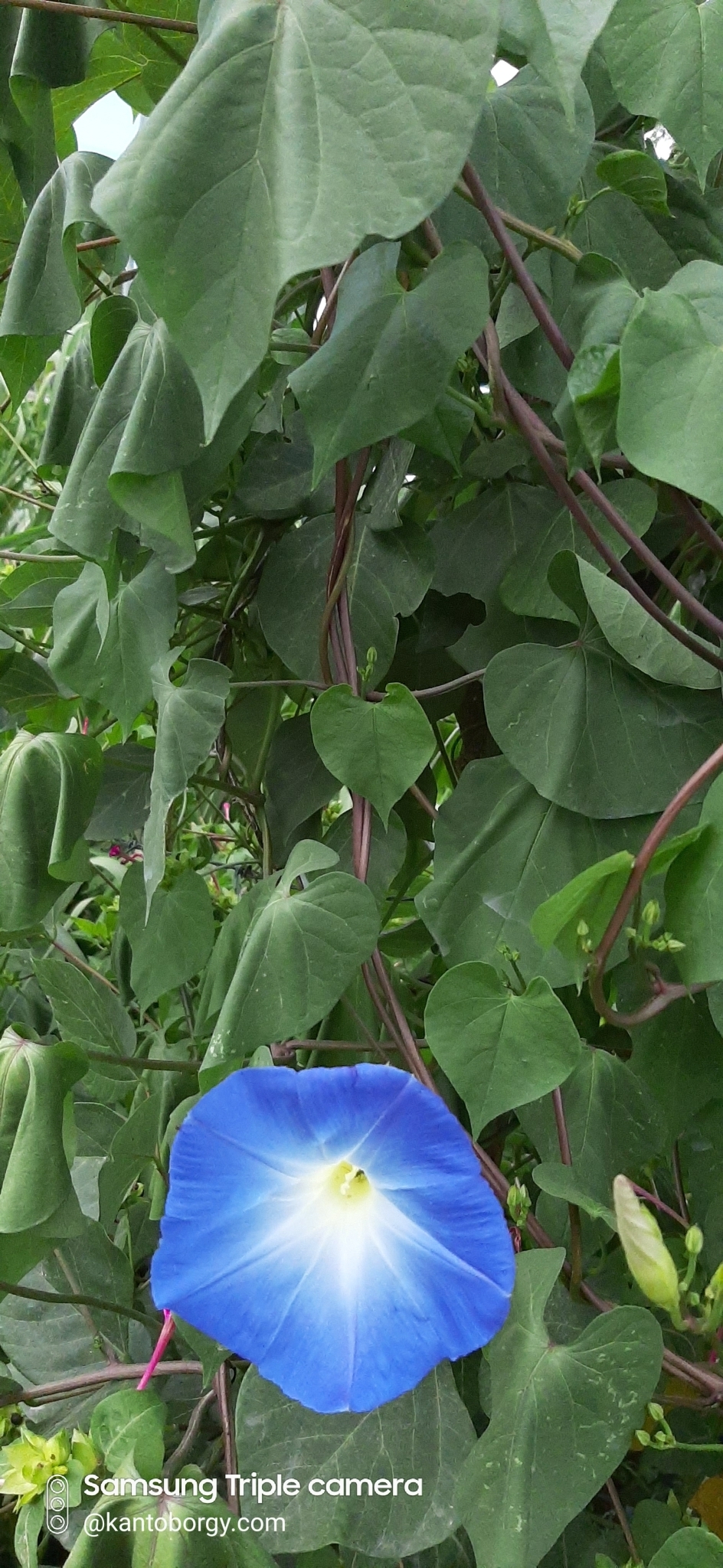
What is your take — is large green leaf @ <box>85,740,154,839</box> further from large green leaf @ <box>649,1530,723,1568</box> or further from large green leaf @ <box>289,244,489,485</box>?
large green leaf @ <box>649,1530,723,1568</box>

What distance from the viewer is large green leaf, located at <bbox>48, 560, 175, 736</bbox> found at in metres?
0.52

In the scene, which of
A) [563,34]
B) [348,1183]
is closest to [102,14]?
[563,34]

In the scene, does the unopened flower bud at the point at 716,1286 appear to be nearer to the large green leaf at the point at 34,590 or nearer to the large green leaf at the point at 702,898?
the large green leaf at the point at 702,898

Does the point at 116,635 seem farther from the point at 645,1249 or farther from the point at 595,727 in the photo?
the point at 645,1249

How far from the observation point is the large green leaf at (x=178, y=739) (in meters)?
0.46

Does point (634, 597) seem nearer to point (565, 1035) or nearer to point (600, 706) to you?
point (600, 706)

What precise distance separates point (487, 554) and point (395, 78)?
0.27 meters

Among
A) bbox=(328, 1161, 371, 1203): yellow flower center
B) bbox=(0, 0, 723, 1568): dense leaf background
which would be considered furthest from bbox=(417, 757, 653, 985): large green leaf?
bbox=(328, 1161, 371, 1203): yellow flower center

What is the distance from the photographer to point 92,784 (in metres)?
0.58

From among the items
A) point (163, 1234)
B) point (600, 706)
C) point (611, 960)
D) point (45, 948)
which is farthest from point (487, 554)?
point (45, 948)

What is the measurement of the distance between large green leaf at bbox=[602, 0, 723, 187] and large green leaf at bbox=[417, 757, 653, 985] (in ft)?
0.87

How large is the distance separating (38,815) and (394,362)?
298 mm

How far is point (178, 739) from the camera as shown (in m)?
0.47

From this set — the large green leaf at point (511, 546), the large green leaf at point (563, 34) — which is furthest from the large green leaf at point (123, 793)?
the large green leaf at point (563, 34)
